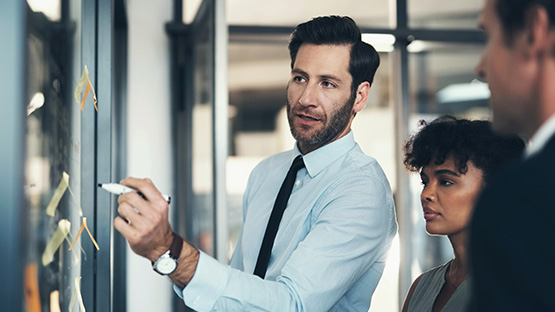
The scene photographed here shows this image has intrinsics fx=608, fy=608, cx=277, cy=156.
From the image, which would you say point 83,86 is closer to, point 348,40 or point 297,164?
point 297,164

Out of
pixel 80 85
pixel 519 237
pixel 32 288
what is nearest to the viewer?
pixel 519 237

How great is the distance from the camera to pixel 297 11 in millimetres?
3684

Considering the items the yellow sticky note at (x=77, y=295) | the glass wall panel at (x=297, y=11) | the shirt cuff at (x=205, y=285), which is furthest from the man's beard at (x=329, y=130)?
the glass wall panel at (x=297, y=11)

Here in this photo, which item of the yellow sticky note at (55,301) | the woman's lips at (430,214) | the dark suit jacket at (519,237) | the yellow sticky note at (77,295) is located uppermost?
the dark suit jacket at (519,237)

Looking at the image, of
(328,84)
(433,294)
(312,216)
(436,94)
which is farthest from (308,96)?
(436,94)

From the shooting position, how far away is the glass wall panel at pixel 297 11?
12.0 feet

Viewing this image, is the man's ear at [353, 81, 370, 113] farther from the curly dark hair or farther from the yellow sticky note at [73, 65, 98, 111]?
the yellow sticky note at [73, 65, 98, 111]

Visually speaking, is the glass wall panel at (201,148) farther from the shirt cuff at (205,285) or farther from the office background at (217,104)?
the shirt cuff at (205,285)

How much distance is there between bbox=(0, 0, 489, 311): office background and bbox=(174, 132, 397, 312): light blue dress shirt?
35cm

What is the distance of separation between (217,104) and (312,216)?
0.74 metres

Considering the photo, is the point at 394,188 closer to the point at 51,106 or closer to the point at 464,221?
the point at 464,221

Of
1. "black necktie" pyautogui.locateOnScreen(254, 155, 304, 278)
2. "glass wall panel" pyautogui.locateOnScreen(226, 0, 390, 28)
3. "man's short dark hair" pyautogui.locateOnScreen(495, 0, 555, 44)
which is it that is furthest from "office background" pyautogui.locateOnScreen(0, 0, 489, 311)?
"man's short dark hair" pyautogui.locateOnScreen(495, 0, 555, 44)

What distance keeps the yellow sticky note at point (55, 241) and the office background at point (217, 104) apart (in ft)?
0.61

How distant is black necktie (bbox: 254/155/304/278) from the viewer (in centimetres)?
161
